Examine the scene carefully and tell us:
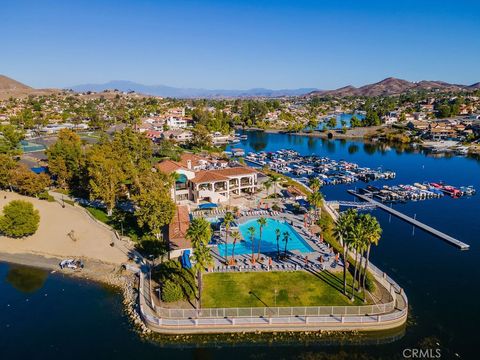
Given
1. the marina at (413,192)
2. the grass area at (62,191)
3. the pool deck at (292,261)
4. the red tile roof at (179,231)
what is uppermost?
the red tile roof at (179,231)

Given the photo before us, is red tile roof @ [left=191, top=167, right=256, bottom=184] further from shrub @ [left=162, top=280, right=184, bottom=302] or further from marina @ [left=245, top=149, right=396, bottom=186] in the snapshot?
shrub @ [left=162, top=280, right=184, bottom=302]

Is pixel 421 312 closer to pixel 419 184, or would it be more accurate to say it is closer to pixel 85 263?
pixel 85 263

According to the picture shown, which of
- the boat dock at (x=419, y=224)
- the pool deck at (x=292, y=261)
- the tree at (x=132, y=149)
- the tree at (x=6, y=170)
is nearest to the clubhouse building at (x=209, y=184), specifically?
the tree at (x=132, y=149)

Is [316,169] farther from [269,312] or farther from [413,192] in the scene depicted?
[269,312]

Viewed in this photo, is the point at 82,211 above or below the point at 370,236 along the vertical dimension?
below

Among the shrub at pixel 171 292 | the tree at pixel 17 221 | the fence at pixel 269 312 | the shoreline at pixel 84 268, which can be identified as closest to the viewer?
the fence at pixel 269 312

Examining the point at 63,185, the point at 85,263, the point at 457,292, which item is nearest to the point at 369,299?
the point at 457,292

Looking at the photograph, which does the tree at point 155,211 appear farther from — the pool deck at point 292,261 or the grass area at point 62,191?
the grass area at point 62,191
